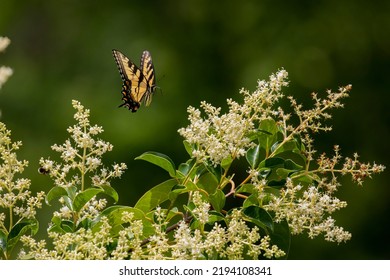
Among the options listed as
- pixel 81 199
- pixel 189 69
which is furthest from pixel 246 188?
pixel 189 69

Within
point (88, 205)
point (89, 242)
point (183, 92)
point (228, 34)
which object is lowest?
point (89, 242)

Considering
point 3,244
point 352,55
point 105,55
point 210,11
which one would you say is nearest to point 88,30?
point 105,55

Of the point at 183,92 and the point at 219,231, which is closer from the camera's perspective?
the point at 219,231

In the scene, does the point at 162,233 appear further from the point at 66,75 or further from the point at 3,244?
the point at 66,75

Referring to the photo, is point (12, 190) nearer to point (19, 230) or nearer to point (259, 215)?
point (19, 230)

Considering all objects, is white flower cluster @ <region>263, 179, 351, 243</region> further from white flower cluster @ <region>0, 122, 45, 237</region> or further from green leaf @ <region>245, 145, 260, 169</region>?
white flower cluster @ <region>0, 122, 45, 237</region>

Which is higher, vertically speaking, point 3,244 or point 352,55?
point 352,55
